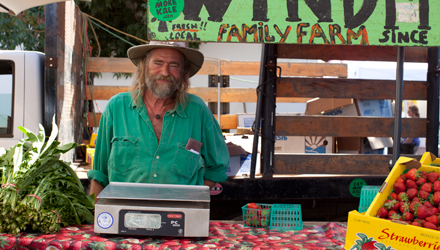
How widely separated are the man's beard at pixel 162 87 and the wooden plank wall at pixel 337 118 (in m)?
1.18

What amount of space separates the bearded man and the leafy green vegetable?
32 centimetres

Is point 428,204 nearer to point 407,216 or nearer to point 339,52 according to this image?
point 407,216

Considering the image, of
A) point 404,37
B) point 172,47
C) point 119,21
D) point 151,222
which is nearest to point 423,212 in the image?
point 404,37

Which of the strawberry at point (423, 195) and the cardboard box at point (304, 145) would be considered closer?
the strawberry at point (423, 195)

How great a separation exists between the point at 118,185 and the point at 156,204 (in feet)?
1.13

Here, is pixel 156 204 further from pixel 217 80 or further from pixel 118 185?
pixel 217 80

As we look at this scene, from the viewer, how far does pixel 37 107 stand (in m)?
3.33

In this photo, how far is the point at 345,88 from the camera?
3301mm

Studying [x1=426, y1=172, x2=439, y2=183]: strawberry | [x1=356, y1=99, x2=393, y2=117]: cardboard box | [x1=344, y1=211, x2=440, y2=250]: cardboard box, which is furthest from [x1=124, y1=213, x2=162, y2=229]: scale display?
[x1=356, y1=99, x2=393, y2=117]: cardboard box

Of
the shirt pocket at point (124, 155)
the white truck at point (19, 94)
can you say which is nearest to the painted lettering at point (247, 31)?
the shirt pocket at point (124, 155)

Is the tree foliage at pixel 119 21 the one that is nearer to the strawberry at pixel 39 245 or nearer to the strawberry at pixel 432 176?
the strawberry at pixel 39 245

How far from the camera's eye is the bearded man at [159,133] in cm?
229

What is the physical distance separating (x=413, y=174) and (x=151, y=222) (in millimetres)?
1315

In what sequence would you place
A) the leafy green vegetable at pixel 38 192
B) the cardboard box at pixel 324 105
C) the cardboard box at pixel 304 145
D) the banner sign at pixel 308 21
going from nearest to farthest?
the leafy green vegetable at pixel 38 192 < the banner sign at pixel 308 21 < the cardboard box at pixel 304 145 < the cardboard box at pixel 324 105
